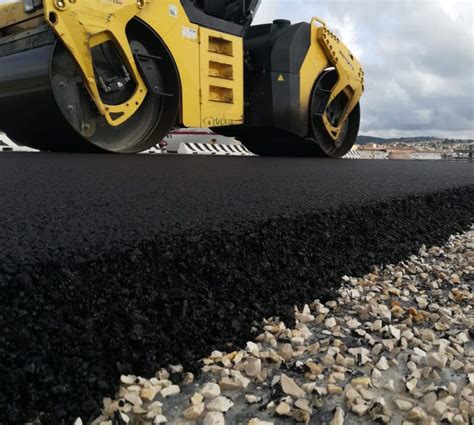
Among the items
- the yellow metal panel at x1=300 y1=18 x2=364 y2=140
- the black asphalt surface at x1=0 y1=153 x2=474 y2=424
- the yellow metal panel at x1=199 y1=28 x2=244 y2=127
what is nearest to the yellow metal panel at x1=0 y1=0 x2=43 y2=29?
the yellow metal panel at x1=199 y1=28 x2=244 y2=127

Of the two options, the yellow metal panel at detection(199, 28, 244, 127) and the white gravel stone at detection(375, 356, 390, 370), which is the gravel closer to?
the white gravel stone at detection(375, 356, 390, 370)

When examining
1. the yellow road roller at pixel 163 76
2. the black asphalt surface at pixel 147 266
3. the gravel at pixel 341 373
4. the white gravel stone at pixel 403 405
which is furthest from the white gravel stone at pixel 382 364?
the yellow road roller at pixel 163 76

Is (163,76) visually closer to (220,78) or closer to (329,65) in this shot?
(220,78)

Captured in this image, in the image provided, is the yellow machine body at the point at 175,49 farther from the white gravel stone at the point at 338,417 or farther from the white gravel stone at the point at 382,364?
the white gravel stone at the point at 338,417

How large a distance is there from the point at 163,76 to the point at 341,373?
478cm

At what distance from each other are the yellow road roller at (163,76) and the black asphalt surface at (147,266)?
2134 mm

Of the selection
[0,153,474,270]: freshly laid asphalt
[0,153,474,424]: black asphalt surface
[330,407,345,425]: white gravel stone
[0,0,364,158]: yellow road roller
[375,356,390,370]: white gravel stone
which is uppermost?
[0,0,364,158]: yellow road roller

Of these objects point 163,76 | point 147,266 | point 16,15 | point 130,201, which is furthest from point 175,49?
point 147,266

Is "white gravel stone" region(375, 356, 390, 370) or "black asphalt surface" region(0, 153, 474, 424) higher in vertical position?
"black asphalt surface" region(0, 153, 474, 424)

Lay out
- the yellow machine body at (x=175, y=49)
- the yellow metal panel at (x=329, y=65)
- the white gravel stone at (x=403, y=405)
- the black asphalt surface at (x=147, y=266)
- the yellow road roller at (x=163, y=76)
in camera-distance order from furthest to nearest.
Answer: the yellow metal panel at (x=329, y=65)
the yellow road roller at (x=163, y=76)
the yellow machine body at (x=175, y=49)
the white gravel stone at (x=403, y=405)
the black asphalt surface at (x=147, y=266)

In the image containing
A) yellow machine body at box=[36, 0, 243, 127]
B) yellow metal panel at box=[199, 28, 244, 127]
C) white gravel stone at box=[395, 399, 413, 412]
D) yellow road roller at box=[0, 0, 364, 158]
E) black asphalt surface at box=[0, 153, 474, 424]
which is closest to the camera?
black asphalt surface at box=[0, 153, 474, 424]

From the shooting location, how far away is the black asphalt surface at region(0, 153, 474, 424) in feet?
3.38

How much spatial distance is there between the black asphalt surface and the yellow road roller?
213cm

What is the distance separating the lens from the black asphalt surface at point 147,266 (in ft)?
3.38
